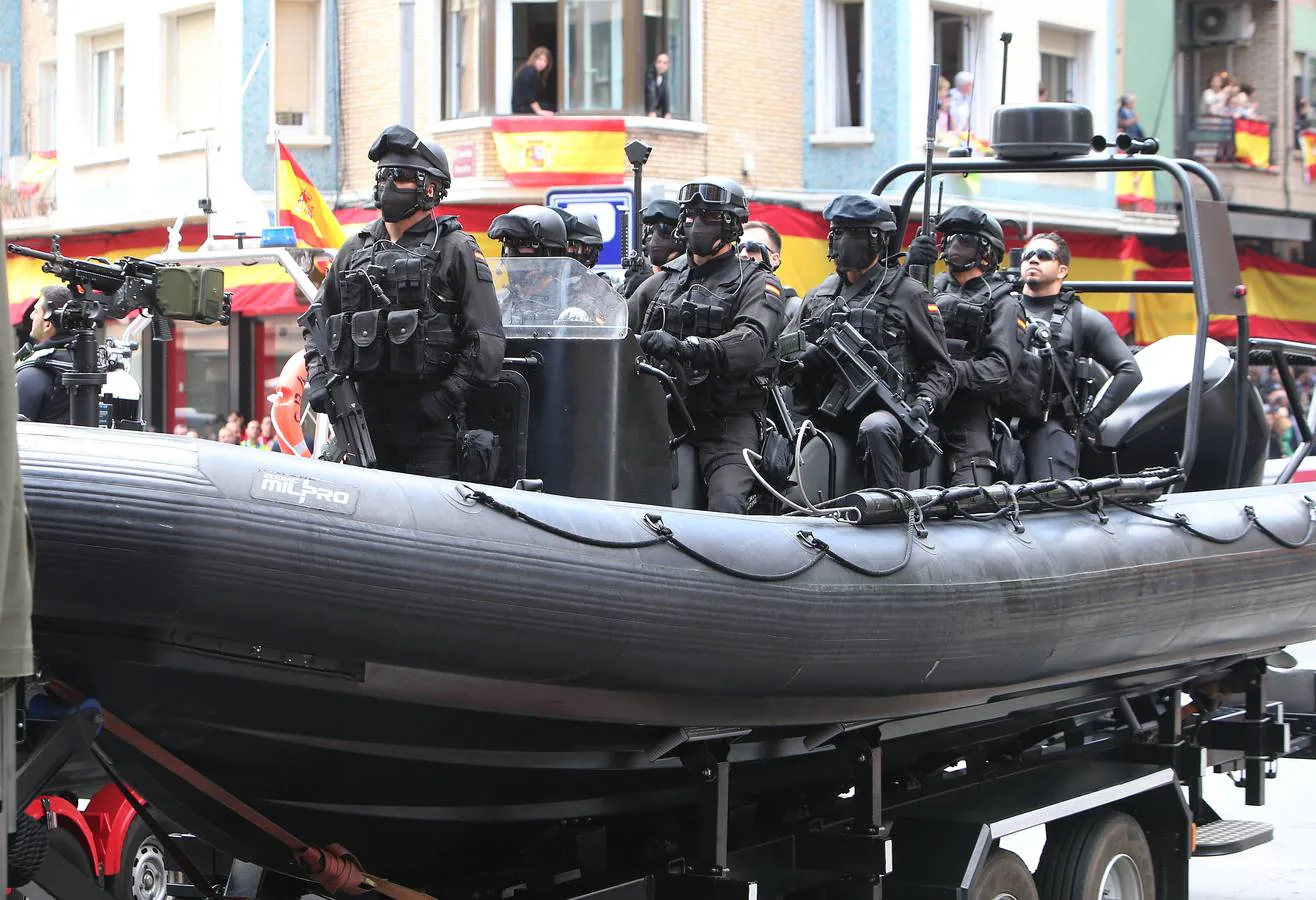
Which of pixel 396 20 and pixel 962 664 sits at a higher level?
pixel 396 20

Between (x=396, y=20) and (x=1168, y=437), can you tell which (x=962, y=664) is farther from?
(x=396, y=20)

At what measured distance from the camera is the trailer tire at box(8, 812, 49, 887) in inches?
154

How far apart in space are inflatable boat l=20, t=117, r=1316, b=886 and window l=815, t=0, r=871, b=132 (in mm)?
16290

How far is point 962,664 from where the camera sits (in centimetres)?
546

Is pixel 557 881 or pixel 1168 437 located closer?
pixel 557 881

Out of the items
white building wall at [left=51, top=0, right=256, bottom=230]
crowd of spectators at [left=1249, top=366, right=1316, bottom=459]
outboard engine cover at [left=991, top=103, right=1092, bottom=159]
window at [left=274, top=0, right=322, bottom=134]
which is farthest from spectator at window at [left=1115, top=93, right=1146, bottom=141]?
outboard engine cover at [left=991, top=103, right=1092, bottom=159]

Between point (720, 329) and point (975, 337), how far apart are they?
5.17ft

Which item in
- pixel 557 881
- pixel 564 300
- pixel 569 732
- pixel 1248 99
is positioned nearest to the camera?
pixel 569 732

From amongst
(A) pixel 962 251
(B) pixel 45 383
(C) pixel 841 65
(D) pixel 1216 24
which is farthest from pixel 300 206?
(D) pixel 1216 24

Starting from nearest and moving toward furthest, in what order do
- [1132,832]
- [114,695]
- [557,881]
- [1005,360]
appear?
[114,695] < [557,881] < [1132,832] < [1005,360]

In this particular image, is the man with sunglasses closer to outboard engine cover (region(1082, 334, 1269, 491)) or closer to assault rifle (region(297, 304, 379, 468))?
outboard engine cover (region(1082, 334, 1269, 491))

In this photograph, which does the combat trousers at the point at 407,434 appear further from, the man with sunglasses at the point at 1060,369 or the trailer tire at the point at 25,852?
the man with sunglasses at the point at 1060,369

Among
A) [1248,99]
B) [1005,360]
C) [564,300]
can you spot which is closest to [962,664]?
[564,300]

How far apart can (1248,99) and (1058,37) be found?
387cm
